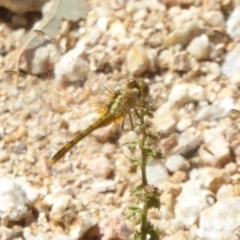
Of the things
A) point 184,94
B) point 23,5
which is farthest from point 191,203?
point 23,5

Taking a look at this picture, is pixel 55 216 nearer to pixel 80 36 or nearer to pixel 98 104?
pixel 98 104

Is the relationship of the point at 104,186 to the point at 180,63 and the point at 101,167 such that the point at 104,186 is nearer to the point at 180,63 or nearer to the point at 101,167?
the point at 101,167

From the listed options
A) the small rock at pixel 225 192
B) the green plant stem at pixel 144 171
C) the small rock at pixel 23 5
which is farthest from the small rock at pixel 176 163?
the small rock at pixel 23 5

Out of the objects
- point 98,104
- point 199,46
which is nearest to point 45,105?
point 98,104

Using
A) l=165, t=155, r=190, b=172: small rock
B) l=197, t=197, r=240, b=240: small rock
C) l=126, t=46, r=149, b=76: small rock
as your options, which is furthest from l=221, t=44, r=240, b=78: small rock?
l=197, t=197, r=240, b=240: small rock

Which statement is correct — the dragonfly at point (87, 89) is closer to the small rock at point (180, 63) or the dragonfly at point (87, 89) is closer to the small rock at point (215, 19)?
the small rock at point (180, 63)

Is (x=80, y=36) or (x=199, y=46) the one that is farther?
(x=80, y=36)
